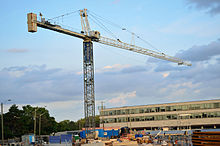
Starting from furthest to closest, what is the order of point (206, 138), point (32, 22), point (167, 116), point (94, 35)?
point (167, 116)
point (94, 35)
point (32, 22)
point (206, 138)

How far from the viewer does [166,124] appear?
113000 mm

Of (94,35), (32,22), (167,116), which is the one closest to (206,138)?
(32,22)

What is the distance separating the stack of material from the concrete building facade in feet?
216

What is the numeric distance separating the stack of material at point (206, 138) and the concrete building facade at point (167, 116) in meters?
65.9

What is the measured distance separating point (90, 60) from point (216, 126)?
48590 mm

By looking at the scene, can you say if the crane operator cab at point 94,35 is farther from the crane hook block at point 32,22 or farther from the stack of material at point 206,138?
the stack of material at point 206,138

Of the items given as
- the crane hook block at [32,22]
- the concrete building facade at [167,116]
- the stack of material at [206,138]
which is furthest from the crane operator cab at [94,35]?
the stack of material at [206,138]

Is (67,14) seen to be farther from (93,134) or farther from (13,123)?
(13,123)

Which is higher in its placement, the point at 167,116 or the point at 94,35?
the point at 94,35

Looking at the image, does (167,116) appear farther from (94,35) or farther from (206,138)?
(206,138)

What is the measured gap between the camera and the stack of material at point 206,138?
2929 centimetres

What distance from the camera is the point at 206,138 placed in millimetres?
30953

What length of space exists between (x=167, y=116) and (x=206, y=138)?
84.4 meters

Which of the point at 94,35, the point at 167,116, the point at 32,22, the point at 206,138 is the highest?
the point at 94,35
